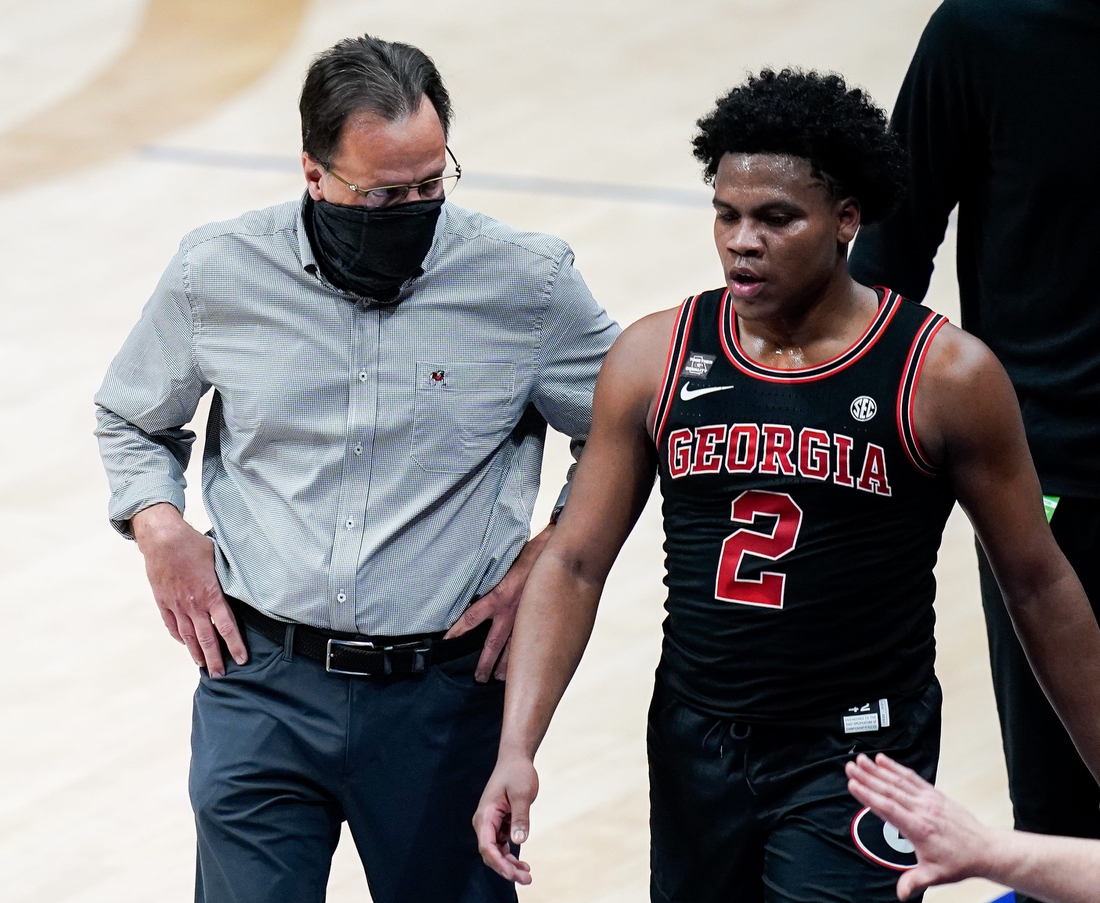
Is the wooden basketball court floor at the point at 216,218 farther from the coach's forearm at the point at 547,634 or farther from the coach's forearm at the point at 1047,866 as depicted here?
the coach's forearm at the point at 1047,866

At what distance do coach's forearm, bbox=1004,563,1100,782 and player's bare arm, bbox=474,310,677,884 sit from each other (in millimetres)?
565

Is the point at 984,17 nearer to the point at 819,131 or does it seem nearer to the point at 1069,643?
the point at 819,131

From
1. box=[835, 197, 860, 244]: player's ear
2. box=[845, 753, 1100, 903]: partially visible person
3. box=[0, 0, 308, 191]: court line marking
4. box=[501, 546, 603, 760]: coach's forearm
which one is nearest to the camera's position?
box=[845, 753, 1100, 903]: partially visible person

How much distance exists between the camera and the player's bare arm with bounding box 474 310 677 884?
101 inches

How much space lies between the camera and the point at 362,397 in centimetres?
277

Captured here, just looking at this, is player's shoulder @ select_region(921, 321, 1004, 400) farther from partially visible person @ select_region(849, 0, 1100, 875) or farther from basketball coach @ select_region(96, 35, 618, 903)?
basketball coach @ select_region(96, 35, 618, 903)

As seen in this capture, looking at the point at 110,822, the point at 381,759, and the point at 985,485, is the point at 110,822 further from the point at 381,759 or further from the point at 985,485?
the point at 985,485

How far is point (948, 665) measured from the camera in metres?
4.70

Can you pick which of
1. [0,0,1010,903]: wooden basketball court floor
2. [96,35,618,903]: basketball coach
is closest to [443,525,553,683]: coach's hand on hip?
[96,35,618,903]: basketball coach

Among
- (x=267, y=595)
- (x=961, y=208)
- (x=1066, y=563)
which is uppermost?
(x=961, y=208)

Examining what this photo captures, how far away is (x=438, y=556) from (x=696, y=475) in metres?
0.49

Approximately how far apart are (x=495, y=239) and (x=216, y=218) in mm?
4325

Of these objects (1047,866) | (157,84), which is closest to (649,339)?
(1047,866)

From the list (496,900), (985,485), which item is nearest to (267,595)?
(496,900)
